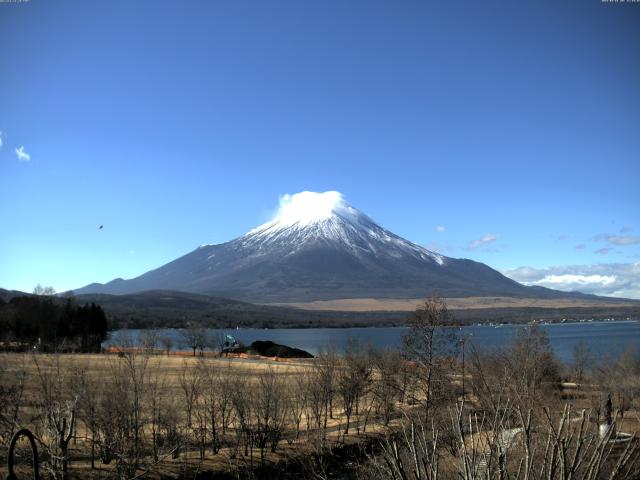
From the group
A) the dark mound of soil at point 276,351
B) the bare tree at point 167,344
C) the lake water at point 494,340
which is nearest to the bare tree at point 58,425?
the lake water at point 494,340

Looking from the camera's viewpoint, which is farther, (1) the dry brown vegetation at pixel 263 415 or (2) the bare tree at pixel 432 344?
(2) the bare tree at pixel 432 344

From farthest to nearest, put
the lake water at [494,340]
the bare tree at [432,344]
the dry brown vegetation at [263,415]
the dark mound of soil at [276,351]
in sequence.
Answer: the dark mound of soil at [276,351] → the lake water at [494,340] → the bare tree at [432,344] → the dry brown vegetation at [263,415]

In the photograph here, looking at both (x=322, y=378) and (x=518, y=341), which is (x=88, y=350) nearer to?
(x=322, y=378)

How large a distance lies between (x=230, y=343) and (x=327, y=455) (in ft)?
243

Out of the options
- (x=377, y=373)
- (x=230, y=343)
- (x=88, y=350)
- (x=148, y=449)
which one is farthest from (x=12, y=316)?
(x=148, y=449)

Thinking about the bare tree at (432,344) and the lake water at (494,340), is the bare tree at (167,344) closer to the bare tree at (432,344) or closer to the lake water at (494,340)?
the lake water at (494,340)

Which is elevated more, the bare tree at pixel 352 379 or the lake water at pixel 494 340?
the bare tree at pixel 352 379

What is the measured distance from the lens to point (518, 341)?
39562 millimetres

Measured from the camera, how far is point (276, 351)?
91.1 meters

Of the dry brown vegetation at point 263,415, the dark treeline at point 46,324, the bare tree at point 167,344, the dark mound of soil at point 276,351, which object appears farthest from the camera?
the dark mound of soil at point 276,351

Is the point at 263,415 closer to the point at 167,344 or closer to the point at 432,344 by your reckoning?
the point at 432,344

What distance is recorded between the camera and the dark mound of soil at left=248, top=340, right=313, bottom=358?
88762mm

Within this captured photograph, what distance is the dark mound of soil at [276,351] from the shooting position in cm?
8876

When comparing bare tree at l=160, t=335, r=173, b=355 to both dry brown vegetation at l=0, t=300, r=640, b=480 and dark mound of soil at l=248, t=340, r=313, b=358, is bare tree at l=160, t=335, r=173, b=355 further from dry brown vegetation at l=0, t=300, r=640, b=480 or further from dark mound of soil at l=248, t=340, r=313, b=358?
dry brown vegetation at l=0, t=300, r=640, b=480
